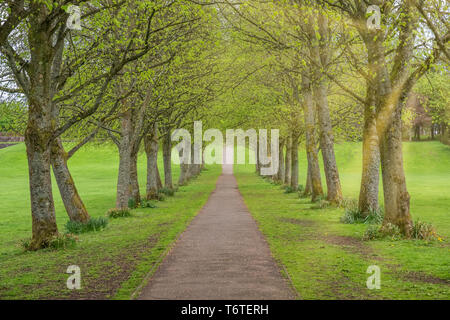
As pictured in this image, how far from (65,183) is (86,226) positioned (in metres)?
1.79

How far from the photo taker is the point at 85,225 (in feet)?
59.6

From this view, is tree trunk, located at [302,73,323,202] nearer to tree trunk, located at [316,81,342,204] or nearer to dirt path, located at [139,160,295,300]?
tree trunk, located at [316,81,342,204]

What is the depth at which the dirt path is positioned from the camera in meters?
8.34

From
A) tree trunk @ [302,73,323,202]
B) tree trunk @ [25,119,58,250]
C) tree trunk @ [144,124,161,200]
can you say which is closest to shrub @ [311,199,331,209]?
tree trunk @ [302,73,323,202]

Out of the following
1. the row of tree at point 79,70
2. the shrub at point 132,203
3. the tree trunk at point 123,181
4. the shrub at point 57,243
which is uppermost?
the row of tree at point 79,70

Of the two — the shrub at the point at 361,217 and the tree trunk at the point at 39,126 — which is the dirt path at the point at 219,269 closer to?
the tree trunk at the point at 39,126

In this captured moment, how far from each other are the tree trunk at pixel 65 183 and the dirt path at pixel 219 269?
4698 millimetres

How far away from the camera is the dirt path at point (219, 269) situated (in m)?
8.34

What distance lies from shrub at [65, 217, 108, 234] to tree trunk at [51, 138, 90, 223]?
429mm

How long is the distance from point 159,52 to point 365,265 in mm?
14565

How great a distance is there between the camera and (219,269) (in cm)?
1028

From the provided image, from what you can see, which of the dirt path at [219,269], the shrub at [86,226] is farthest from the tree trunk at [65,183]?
the dirt path at [219,269]

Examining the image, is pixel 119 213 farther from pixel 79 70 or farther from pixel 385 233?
pixel 385 233

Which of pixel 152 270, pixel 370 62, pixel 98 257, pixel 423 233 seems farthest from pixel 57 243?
pixel 370 62
